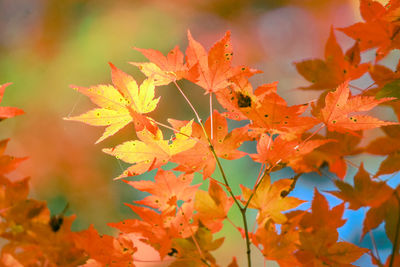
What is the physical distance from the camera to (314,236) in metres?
0.46

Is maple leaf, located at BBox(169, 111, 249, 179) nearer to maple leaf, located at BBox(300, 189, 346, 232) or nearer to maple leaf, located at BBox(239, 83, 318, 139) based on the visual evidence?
maple leaf, located at BBox(239, 83, 318, 139)

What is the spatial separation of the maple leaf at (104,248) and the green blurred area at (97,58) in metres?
0.86

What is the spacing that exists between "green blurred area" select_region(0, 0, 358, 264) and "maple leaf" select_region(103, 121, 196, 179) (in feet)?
2.99

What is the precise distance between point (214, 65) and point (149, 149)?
0.15 meters

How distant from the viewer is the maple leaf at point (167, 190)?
0.48 m

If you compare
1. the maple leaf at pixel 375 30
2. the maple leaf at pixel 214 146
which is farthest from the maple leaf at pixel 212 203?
the maple leaf at pixel 375 30

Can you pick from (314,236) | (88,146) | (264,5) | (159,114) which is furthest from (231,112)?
(264,5)

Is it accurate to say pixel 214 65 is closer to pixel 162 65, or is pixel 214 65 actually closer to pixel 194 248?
pixel 162 65

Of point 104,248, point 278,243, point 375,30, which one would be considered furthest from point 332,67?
point 104,248

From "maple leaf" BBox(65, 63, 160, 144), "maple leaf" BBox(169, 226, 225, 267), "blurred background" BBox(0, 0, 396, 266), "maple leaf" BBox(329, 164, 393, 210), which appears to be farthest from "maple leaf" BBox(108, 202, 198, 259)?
"blurred background" BBox(0, 0, 396, 266)

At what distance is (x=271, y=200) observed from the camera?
1.50 ft

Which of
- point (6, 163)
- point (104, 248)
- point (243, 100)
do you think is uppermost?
point (243, 100)

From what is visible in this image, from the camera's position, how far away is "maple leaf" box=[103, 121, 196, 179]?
0.44 meters

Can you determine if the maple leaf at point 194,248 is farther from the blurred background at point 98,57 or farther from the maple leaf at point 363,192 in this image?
the blurred background at point 98,57
